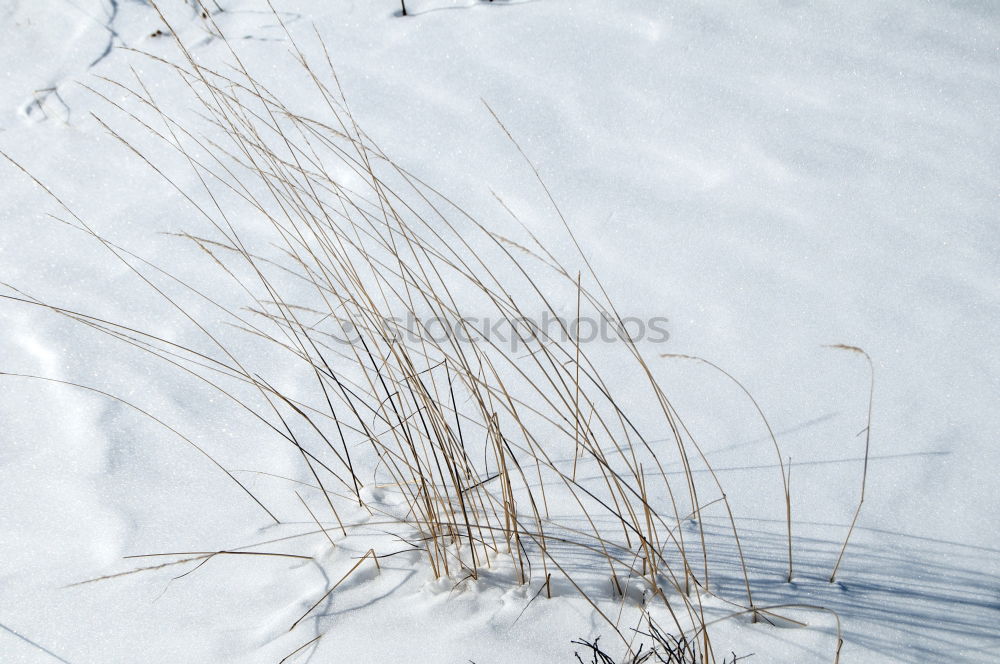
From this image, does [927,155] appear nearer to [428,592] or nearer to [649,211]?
[649,211]

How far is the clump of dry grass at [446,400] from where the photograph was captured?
109 cm

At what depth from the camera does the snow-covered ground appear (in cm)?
109

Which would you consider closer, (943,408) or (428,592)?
(428,592)

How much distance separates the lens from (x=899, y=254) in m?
1.71

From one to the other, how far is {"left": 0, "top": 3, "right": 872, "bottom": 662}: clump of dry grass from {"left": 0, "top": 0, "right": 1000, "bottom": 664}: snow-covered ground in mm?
64

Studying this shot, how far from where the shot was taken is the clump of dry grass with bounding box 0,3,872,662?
1.09 meters

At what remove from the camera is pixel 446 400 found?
1505 mm

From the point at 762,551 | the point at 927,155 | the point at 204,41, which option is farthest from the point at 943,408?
the point at 204,41

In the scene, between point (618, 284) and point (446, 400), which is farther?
point (618, 284)

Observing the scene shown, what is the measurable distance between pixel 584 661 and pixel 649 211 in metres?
1.18

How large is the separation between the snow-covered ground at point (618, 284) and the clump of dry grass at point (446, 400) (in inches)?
2.5

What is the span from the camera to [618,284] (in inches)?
68.1

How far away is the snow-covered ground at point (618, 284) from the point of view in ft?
3.59

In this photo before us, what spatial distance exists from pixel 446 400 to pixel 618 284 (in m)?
0.50
